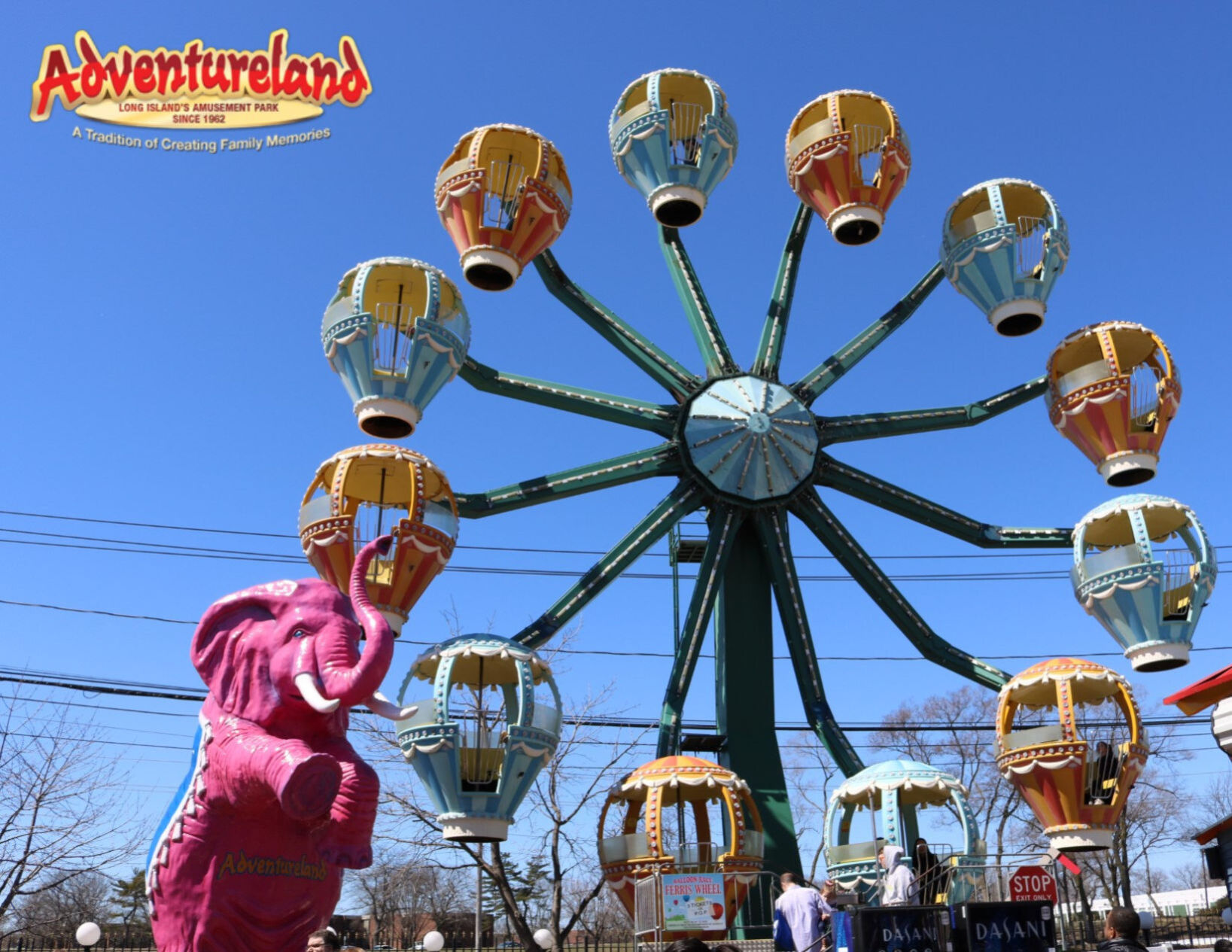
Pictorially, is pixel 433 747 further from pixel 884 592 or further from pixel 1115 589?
pixel 1115 589

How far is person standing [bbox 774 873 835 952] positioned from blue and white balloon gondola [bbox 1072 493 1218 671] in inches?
222

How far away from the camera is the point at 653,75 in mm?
15477

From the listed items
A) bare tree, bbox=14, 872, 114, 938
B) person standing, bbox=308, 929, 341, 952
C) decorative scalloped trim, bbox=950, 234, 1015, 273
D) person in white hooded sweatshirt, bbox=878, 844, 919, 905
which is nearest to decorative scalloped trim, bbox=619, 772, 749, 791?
person in white hooded sweatshirt, bbox=878, 844, 919, 905

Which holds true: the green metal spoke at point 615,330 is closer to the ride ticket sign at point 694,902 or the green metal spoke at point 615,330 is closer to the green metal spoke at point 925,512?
the green metal spoke at point 925,512

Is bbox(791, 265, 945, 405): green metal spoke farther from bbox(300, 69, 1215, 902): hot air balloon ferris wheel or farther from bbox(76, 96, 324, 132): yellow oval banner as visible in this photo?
bbox(76, 96, 324, 132): yellow oval banner

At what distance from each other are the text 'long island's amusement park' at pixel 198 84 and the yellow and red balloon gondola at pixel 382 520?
5.78 meters

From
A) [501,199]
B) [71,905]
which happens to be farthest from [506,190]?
A: [71,905]

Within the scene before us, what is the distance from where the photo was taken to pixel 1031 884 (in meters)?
9.05

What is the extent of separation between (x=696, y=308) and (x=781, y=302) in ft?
3.71

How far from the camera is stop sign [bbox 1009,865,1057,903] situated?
9.01 metres

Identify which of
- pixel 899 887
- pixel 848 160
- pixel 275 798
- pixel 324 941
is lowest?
pixel 324 941

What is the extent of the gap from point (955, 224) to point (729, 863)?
8.54m

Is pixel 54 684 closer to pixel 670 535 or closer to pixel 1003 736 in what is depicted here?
pixel 670 535

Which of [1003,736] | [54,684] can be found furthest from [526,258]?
[54,684]
